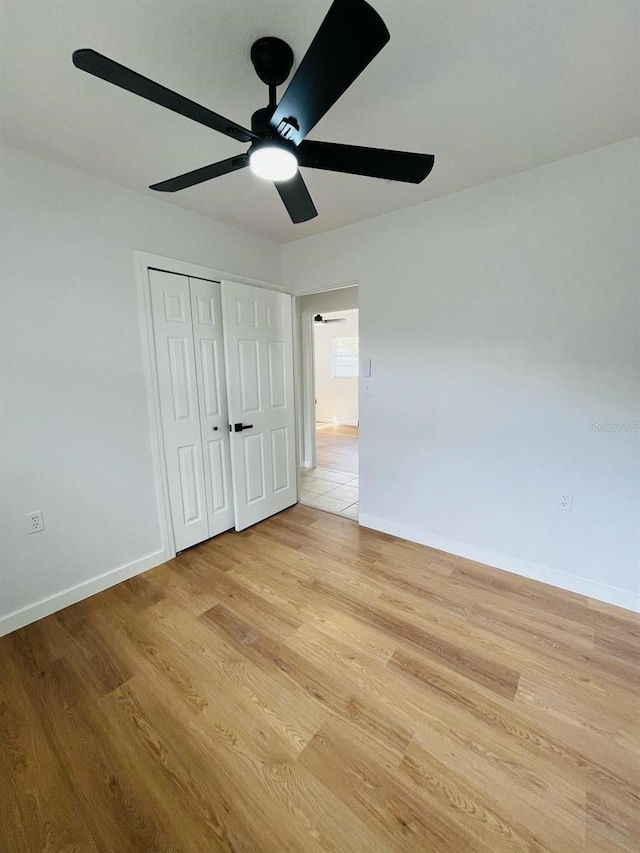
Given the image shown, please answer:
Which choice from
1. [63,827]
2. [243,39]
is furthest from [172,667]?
[243,39]

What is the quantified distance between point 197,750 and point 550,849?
45.5 inches

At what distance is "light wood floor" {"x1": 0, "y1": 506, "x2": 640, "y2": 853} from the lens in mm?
1051

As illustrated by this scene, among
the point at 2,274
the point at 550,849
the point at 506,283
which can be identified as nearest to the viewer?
the point at 550,849

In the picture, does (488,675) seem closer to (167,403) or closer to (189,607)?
(189,607)

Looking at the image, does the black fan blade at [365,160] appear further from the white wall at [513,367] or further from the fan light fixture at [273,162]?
the white wall at [513,367]

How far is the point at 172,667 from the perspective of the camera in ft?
5.27

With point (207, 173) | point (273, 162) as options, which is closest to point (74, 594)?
point (207, 173)

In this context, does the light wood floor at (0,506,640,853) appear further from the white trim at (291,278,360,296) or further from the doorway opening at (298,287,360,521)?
the white trim at (291,278,360,296)

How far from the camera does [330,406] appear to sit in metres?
8.24

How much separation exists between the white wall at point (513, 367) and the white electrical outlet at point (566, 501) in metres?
0.02

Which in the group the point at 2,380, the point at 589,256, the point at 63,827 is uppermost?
the point at 589,256

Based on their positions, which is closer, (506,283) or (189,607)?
(189,607)

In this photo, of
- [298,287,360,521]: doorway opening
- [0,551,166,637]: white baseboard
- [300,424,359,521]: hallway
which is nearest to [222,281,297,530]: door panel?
[300,424,359,521]: hallway

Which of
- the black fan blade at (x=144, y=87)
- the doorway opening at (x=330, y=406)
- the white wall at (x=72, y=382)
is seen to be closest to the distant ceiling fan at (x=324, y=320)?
the doorway opening at (x=330, y=406)
